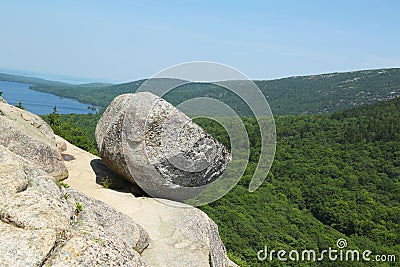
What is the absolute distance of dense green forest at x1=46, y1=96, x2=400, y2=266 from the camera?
33938mm

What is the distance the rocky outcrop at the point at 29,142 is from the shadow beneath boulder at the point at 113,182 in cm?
125

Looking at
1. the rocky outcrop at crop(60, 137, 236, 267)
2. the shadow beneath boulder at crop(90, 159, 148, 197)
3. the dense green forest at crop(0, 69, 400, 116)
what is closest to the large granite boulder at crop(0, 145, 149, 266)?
the rocky outcrop at crop(60, 137, 236, 267)

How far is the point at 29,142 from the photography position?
389 inches

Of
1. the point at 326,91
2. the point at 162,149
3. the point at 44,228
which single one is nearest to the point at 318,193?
the point at 162,149

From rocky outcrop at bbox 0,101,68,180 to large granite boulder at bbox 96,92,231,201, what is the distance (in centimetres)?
183

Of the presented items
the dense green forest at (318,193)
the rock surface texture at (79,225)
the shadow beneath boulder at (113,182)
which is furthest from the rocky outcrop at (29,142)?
the dense green forest at (318,193)

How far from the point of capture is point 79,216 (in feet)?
17.4

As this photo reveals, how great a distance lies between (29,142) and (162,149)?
13.3ft

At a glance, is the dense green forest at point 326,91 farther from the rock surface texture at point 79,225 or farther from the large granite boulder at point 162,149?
the rock surface texture at point 79,225

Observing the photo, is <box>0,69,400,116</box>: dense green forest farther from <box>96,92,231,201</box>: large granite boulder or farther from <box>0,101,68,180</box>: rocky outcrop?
<box>96,92,231,201</box>: large granite boulder

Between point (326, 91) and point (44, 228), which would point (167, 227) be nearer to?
point (44, 228)

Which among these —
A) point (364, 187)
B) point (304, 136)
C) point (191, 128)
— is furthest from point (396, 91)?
point (191, 128)

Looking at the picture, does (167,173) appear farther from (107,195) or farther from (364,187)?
(364,187)

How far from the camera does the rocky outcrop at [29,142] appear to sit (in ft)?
31.4
